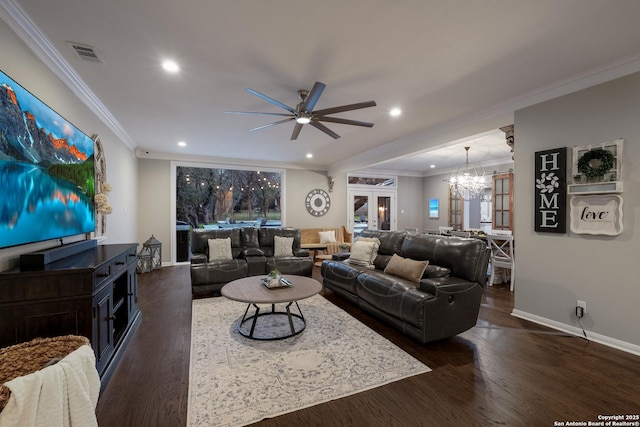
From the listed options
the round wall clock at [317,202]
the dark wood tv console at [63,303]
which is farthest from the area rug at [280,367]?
the round wall clock at [317,202]

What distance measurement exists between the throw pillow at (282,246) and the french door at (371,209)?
3.53 m

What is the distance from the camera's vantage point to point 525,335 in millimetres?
2957

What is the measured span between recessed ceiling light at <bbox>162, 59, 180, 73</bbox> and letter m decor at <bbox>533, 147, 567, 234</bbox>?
4.02m

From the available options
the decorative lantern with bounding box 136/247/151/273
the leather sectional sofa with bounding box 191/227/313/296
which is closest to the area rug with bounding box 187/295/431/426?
the leather sectional sofa with bounding box 191/227/313/296

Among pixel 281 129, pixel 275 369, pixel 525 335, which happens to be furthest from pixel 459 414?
pixel 281 129

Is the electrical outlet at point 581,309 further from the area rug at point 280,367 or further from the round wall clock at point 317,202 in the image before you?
the round wall clock at point 317,202

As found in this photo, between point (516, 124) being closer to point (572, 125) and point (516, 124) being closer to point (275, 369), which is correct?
point (572, 125)

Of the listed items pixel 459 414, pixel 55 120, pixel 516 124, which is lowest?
pixel 459 414

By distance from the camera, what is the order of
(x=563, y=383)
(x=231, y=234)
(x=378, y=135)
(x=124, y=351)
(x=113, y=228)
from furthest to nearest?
(x=231, y=234) < (x=378, y=135) < (x=113, y=228) < (x=124, y=351) < (x=563, y=383)

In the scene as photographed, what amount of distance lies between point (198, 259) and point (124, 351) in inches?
78.9

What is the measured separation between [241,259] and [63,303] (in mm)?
3106

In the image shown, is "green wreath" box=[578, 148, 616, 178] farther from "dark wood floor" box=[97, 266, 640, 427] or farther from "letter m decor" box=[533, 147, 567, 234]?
"dark wood floor" box=[97, 266, 640, 427]

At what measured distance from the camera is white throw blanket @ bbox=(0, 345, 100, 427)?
0.99 meters

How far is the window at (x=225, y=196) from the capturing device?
22.8 feet
